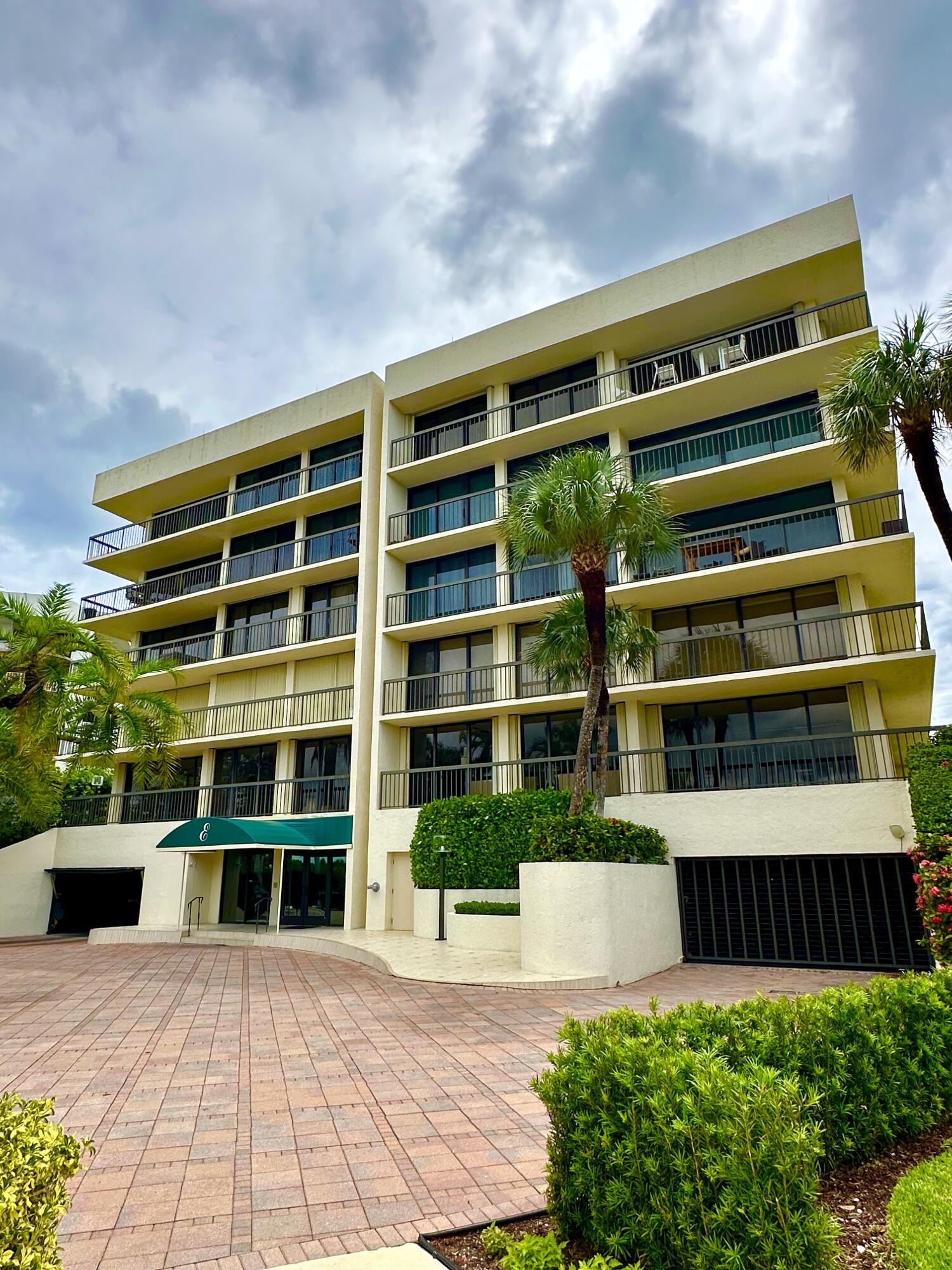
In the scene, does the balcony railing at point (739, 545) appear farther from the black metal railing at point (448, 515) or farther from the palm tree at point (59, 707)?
the palm tree at point (59, 707)

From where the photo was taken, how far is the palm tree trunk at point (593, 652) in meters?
13.5

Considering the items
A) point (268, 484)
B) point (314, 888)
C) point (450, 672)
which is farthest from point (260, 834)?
point (268, 484)

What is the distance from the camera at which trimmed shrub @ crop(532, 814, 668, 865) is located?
12.3 m

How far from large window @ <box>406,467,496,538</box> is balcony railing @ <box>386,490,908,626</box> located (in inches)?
85.3

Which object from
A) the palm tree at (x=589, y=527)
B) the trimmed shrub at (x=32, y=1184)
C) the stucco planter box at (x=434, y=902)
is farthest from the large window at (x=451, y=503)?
the trimmed shrub at (x=32, y=1184)

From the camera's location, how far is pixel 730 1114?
9.85 feet

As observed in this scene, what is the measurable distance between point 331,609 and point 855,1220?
20834mm

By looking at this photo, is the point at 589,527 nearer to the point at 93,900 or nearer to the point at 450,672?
the point at 450,672

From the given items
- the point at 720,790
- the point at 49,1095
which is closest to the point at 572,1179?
the point at 49,1095

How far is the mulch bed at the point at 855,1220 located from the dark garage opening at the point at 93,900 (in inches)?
966

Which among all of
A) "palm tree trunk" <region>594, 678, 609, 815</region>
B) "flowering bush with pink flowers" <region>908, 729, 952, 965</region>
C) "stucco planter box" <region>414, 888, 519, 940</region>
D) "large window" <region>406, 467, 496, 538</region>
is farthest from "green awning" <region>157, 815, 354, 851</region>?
"flowering bush with pink flowers" <region>908, 729, 952, 965</region>

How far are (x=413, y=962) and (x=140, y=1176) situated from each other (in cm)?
953

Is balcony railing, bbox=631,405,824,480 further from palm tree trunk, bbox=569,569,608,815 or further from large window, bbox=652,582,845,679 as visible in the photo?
palm tree trunk, bbox=569,569,608,815

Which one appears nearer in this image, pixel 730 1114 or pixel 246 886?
pixel 730 1114
